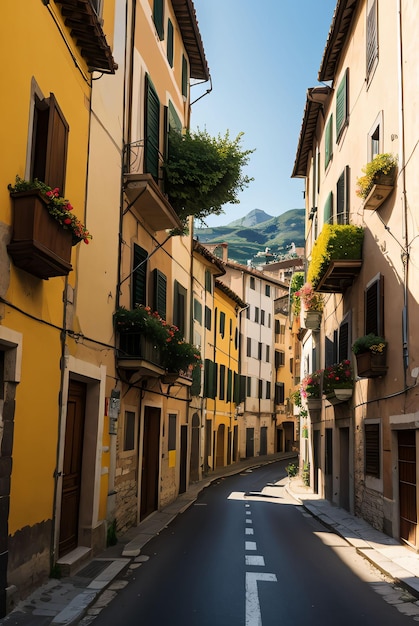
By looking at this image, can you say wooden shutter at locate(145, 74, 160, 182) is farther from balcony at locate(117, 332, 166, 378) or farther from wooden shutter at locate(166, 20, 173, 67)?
balcony at locate(117, 332, 166, 378)

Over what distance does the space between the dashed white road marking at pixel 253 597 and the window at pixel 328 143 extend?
14940 mm

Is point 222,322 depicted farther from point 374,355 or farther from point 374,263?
point 374,355

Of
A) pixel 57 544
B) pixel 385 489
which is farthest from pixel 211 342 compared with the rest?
pixel 57 544

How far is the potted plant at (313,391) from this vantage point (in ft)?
75.7

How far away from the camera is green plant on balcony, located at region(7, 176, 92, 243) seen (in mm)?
7117

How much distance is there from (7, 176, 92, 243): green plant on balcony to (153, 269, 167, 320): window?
7.59m

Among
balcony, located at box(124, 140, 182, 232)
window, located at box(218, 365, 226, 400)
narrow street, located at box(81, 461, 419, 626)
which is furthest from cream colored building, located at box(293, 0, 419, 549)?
window, located at box(218, 365, 226, 400)

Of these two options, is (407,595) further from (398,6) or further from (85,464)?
(398,6)

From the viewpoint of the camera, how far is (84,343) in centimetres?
1026

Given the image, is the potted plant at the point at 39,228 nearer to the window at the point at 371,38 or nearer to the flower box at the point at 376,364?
the flower box at the point at 376,364

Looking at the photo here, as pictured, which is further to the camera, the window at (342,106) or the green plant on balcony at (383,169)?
the window at (342,106)

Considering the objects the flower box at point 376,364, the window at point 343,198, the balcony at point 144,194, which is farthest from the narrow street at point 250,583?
the window at point 343,198

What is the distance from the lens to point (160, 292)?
16.2 meters

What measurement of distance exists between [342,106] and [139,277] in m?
8.85
